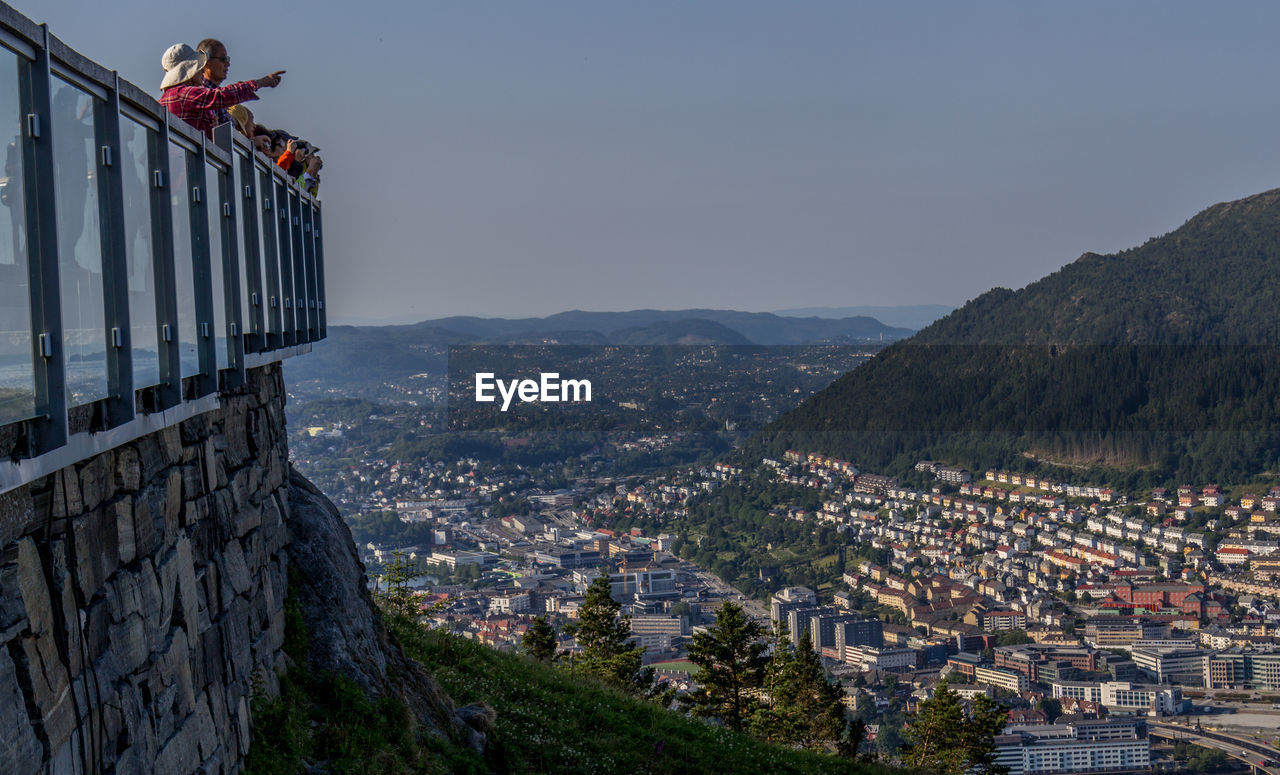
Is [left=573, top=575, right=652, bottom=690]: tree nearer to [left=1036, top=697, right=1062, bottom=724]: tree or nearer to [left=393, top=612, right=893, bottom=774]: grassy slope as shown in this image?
[left=393, top=612, right=893, bottom=774]: grassy slope

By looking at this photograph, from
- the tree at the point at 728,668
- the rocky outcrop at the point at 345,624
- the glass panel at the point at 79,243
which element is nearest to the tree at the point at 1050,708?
the tree at the point at 728,668

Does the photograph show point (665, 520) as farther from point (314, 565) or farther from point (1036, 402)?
point (314, 565)

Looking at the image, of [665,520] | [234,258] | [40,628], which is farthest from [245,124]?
[665,520]

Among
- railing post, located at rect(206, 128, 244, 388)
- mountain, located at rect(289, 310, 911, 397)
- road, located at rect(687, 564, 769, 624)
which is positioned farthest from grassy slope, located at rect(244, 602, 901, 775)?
mountain, located at rect(289, 310, 911, 397)

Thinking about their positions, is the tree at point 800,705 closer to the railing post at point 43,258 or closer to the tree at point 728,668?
the tree at point 728,668

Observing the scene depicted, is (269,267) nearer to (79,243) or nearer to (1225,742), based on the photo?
(79,243)

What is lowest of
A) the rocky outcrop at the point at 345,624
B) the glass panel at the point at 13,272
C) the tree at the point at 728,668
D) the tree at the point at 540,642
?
the tree at the point at 728,668
